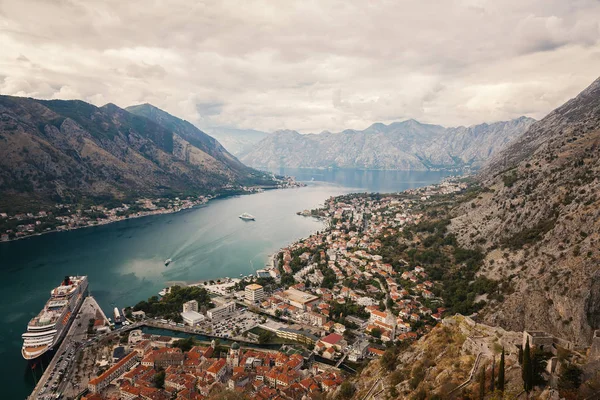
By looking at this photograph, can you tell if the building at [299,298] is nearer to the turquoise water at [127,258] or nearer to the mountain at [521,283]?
the turquoise water at [127,258]

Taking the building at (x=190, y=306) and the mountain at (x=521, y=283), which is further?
the building at (x=190, y=306)

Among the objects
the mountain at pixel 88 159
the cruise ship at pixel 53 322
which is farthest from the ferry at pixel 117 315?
the mountain at pixel 88 159

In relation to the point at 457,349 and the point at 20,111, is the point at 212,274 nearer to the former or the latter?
the point at 457,349

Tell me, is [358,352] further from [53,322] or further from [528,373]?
[53,322]

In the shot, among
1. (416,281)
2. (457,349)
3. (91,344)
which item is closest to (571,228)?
(416,281)

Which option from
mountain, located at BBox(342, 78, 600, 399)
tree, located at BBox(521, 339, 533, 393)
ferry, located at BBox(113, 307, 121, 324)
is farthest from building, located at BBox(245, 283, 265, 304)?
tree, located at BBox(521, 339, 533, 393)

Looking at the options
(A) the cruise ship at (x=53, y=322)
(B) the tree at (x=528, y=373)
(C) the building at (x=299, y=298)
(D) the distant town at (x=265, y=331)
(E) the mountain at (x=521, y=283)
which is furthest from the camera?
(C) the building at (x=299, y=298)

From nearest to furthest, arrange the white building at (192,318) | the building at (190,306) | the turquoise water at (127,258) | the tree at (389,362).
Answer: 1. the tree at (389,362)
2. the white building at (192,318)
3. the turquoise water at (127,258)
4. the building at (190,306)
